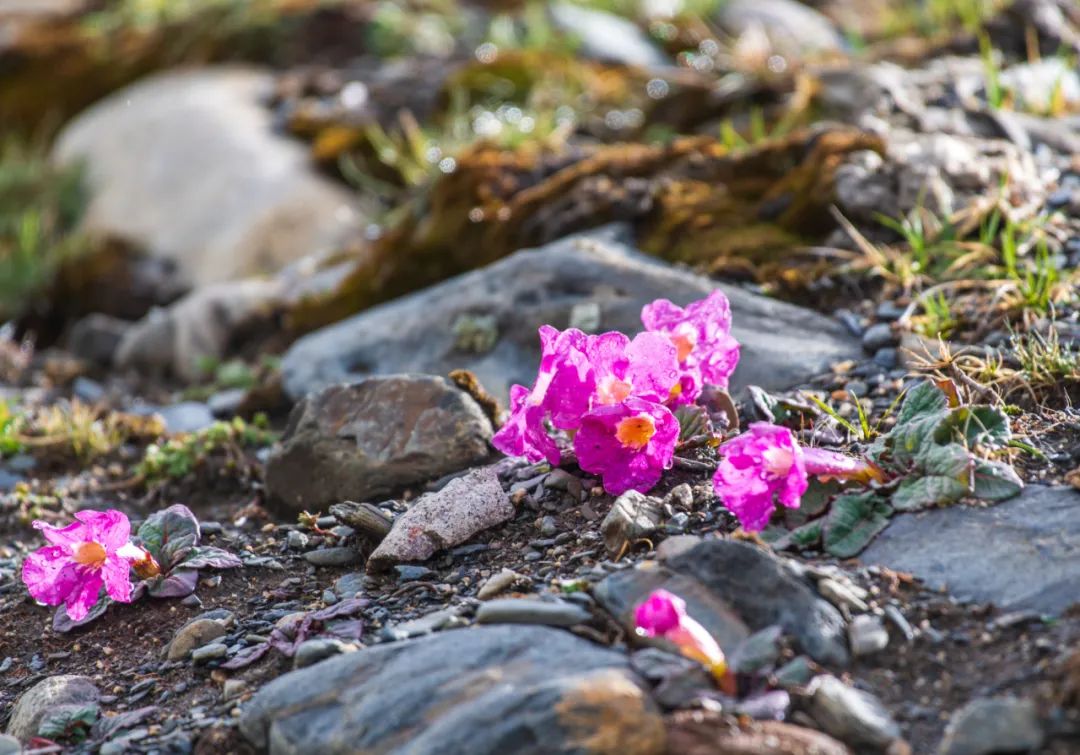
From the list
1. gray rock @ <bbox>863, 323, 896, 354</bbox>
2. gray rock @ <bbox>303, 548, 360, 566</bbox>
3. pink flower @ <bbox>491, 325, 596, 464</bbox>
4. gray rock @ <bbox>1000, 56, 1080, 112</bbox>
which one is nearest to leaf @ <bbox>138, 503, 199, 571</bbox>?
gray rock @ <bbox>303, 548, 360, 566</bbox>

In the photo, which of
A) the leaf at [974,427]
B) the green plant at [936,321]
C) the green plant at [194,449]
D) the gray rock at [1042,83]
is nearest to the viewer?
the leaf at [974,427]

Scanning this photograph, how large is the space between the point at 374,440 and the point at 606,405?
0.96 meters

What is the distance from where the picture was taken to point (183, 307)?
19.2 feet

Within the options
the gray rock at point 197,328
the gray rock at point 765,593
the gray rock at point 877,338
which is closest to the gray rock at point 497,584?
the gray rock at point 765,593

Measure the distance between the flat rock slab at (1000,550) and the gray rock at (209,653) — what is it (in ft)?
4.86

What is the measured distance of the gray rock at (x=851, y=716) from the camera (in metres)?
2.01

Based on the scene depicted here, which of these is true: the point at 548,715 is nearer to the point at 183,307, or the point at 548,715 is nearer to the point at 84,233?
the point at 183,307

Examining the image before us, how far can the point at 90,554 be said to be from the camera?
9.53ft

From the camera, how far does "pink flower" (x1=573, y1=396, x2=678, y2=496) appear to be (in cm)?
277

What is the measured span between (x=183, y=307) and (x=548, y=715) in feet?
14.3

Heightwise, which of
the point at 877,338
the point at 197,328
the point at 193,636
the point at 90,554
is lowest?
the point at 197,328

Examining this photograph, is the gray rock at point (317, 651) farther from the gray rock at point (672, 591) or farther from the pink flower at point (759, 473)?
the pink flower at point (759, 473)

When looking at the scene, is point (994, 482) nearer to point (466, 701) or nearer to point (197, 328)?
point (466, 701)

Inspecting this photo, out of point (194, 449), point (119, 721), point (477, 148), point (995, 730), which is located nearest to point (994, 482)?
point (995, 730)
